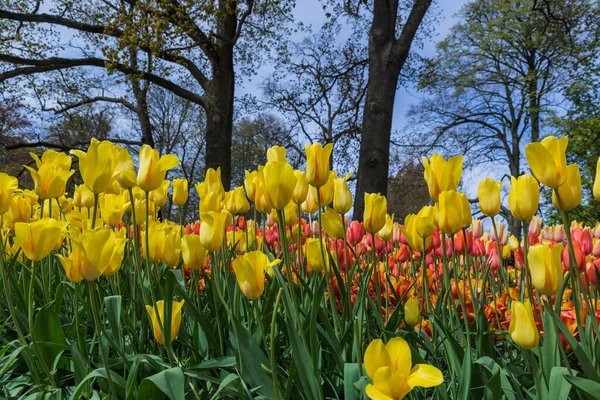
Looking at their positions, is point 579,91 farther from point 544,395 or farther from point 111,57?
point 544,395

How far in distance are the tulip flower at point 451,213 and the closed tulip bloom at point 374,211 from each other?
0.17 metres

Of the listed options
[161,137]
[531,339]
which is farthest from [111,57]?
[161,137]

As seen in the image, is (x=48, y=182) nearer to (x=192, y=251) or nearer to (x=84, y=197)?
(x=84, y=197)

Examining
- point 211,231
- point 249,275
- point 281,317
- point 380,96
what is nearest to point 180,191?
point 211,231

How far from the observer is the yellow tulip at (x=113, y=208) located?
4.67 ft

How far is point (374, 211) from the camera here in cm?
128

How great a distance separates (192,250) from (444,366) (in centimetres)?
80

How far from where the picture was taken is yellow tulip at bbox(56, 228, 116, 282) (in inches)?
35.3

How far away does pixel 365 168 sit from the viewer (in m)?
6.39

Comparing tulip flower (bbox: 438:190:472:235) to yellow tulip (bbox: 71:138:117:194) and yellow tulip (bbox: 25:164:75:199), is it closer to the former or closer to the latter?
yellow tulip (bbox: 71:138:117:194)

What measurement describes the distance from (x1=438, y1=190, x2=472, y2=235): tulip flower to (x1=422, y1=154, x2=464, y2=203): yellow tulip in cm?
6

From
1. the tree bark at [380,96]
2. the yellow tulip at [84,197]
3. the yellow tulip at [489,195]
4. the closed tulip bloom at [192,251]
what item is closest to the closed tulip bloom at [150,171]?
the closed tulip bloom at [192,251]

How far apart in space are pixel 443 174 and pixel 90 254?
86cm

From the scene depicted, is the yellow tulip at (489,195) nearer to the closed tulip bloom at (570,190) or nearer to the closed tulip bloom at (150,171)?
the closed tulip bloom at (570,190)
